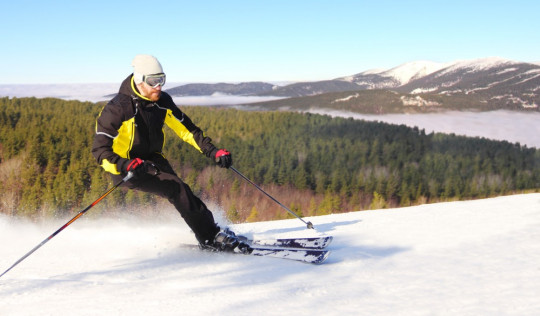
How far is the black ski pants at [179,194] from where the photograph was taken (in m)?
6.20

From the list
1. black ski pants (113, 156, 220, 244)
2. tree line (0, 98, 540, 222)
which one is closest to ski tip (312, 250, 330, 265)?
black ski pants (113, 156, 220, 244)

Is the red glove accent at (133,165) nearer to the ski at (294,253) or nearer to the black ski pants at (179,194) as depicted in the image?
the black ski pants at (179,194)

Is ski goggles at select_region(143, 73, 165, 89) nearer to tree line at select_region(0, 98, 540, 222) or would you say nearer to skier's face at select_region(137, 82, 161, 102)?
skier's face at select_region(137, 82, 161, 102)

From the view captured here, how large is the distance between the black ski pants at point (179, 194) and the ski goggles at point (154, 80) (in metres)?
1.23

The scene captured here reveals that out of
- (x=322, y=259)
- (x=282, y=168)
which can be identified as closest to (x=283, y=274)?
(x=322, y=259)

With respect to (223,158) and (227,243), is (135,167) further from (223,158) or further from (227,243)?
(227,243)

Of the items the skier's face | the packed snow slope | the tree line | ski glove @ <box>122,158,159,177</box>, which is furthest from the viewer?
the tree line

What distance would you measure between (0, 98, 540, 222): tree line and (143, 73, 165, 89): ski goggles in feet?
175

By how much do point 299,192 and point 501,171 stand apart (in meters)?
46.3

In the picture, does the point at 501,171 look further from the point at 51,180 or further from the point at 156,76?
the point at 156,76

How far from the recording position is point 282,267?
5.37 m

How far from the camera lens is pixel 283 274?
5035 millimetres

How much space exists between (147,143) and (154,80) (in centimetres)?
95

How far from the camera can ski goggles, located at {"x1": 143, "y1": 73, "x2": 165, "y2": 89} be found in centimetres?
572
